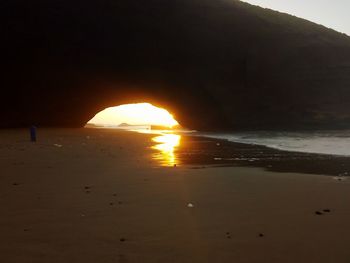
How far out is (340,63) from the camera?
5084 cm

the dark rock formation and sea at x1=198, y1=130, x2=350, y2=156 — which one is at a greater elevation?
the dark rock formation

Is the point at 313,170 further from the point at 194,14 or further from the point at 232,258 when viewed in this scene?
the point at 194,14

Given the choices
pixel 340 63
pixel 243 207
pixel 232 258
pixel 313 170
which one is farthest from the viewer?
pixel 340 63

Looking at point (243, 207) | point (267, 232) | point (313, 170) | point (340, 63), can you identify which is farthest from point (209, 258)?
point (340, 63)

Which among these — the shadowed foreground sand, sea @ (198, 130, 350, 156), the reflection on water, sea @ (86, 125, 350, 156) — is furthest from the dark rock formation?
the shadowed foreground sand

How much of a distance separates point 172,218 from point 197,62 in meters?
47.4

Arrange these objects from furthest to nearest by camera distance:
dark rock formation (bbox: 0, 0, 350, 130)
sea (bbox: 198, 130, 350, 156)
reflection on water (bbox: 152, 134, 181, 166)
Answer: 1. dark rock formation (bbox: 0, 0, 350, 130)
2. sea (bbox: 198, 130, 350, 156)
3. reflection on water (bbox: 152, 134, 181, 166)

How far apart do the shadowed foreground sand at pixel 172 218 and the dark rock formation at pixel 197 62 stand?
42.1 metres

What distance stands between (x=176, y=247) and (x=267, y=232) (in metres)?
1.14

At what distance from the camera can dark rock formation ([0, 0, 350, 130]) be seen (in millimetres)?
48344

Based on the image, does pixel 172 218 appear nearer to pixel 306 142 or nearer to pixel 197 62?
pixel 306 142

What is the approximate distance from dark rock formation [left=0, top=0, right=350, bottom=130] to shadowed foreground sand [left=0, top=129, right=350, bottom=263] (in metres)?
42.1

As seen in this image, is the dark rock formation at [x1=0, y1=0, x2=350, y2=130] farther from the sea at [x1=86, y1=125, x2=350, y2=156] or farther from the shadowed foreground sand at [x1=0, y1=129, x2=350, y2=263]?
the shadowed foreground sand at [x1=0, y1=129, x2=350, y2=263]

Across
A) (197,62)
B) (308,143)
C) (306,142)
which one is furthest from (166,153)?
(197,62)
